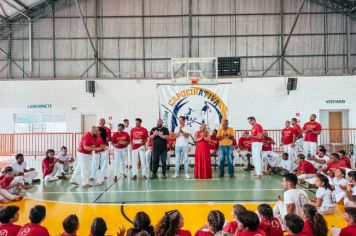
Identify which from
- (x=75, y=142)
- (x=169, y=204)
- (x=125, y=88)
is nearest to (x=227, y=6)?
(x=125, y=88)

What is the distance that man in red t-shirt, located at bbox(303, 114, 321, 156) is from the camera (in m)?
12.8

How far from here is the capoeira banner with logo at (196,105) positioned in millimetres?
13680

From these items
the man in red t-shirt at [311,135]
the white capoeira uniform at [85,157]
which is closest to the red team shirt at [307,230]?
the white capoeira uniform at [85,157]

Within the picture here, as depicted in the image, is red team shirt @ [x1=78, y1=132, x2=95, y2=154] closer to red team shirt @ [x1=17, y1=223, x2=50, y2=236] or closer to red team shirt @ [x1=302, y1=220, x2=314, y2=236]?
red team shirt @ [x1=17, y1=223, x2=50, y2=236]

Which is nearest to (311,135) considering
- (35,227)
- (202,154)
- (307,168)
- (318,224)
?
(307,168)

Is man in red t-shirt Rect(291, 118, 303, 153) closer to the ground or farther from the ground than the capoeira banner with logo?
closer to the ground

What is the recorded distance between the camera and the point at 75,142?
18484 millimetres

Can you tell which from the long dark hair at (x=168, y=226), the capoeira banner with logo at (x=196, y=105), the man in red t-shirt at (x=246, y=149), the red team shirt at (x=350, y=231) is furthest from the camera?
the man in red t-shirt at (x=246, y=149)

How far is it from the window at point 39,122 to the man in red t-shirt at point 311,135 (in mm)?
14314

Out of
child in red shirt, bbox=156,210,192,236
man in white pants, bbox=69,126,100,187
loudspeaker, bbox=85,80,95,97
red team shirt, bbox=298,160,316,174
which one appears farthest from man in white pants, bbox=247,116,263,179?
loudspeaker, bbox=85,80,95,97

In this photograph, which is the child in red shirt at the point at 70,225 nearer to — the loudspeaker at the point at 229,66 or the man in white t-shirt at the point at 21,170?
the man in white t-shirt at the point at 21,170

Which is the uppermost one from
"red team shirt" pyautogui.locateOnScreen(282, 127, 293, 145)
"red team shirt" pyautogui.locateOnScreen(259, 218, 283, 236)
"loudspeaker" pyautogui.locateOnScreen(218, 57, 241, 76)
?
"loudspeaker" pyautogui.locateOnScreen(218, 57, 241, 76)

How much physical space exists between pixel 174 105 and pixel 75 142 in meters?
7.51

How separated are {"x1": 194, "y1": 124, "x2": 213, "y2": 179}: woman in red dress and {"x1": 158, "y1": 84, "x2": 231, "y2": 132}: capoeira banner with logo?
1926mm
